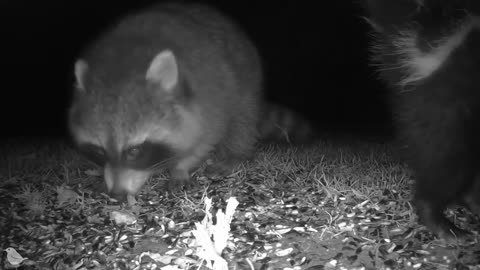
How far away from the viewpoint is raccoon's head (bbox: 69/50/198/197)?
3.56 m

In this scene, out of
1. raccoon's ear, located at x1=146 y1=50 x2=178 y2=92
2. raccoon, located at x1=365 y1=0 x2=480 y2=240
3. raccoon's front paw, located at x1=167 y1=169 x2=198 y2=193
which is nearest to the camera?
raccoon, located at x1=365 y1=0 x2=480 y2=240

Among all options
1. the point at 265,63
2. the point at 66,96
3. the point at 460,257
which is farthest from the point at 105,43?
the point at 460,257

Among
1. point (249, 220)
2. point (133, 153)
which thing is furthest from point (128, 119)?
point (249, 220)

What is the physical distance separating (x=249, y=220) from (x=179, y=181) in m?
1.14

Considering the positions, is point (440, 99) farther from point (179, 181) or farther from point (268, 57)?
point (268, 57)

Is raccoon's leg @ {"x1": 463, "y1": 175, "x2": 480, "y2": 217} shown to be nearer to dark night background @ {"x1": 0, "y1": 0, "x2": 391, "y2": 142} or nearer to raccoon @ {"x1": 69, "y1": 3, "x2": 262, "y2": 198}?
raccoon @ {"x1": 69, "y1": 3, "x2": 262, "y2": 198}

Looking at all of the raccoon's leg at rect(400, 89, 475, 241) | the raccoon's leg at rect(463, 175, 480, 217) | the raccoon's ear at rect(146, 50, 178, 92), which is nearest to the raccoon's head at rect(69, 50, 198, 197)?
the raccoon's ear at rect(146, 50, 178, 92)

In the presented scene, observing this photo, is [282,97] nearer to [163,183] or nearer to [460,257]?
[163,183]

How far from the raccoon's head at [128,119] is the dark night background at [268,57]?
4.20 feet

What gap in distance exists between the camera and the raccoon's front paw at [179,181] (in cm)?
392

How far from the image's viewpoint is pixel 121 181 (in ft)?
11.8

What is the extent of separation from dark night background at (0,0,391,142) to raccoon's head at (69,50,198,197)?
128 centimetres

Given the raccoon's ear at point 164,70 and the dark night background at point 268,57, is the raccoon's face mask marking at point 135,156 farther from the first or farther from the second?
the dark night background at point 268,57

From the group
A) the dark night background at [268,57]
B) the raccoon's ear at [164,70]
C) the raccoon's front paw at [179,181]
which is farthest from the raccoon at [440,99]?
the dark night background at [268,57]
